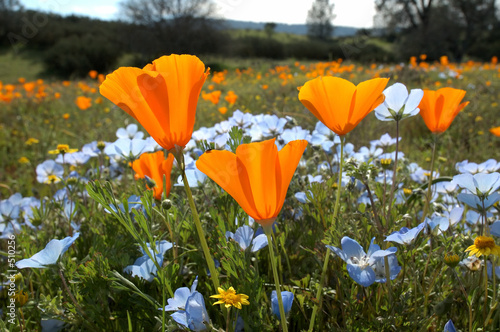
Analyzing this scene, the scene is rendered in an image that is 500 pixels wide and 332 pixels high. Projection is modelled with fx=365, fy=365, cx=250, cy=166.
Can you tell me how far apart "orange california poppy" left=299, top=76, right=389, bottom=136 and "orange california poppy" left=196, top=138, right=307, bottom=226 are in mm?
172

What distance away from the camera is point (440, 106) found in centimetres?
101

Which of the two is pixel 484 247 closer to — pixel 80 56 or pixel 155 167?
pixel 155 167

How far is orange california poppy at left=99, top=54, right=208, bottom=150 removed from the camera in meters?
0.64

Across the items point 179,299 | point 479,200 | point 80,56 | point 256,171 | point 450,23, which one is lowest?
point 179,299

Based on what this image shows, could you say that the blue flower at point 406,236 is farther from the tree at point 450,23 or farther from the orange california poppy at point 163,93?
the tree at point 450,23

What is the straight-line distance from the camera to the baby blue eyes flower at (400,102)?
976 millimetres

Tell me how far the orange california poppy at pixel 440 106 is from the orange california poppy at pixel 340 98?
1.09ft

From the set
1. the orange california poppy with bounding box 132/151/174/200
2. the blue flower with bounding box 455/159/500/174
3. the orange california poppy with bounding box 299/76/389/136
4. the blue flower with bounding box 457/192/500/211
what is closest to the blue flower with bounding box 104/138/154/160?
the orange california poppy with bounding box 132/151/174/200

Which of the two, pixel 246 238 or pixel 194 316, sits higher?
pixel 246 238

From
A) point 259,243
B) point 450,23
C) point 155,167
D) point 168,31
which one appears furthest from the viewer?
point 450,23

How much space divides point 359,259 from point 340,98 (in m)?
0.37

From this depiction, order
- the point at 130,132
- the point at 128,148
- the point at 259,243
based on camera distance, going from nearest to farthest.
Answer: the point at 259,243
the point at 128,148
the point at 130,132

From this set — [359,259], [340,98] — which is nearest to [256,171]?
[340,98]

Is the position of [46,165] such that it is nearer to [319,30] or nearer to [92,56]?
[92,56]
